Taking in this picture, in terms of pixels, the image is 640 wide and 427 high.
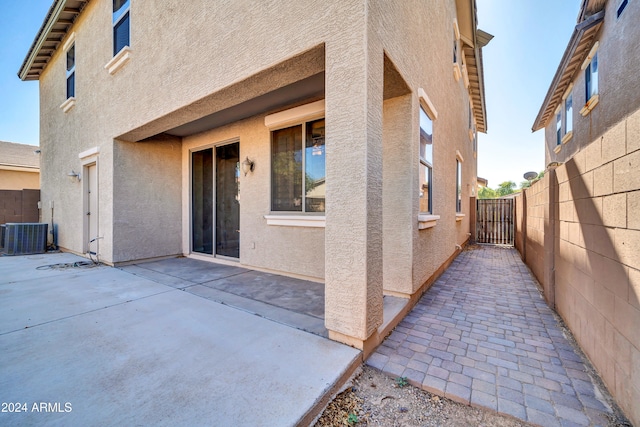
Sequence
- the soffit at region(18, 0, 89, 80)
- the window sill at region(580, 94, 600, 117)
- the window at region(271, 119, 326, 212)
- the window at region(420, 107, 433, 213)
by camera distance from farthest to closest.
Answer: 1. the window sill at region(580, 94, 600, 117)
2. the soffit at region(18, 0, 89, 80)
3. the window at region(271, 119, 326, 212)
4. the window at region(420, 107, 433, 213)

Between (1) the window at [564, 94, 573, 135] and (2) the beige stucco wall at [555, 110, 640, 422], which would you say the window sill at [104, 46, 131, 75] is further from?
(1) the window at [564, 94, 573, 135]

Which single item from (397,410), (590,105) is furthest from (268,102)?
(590,105)

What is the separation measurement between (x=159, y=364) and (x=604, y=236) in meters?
3.86

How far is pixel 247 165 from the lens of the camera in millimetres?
5422

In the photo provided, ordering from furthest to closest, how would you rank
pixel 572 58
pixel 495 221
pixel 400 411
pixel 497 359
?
pixel 495 221 < pixel 572 58 < pixel 497 359 < pixel 400 411

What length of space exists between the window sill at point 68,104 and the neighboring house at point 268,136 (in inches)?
1.6

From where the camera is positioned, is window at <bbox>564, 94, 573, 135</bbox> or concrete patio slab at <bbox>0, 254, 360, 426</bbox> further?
window at <bbox>564, 94, 573, 135</bbox>

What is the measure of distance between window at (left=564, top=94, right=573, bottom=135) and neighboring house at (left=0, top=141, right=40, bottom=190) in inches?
935

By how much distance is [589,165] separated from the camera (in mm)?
2525

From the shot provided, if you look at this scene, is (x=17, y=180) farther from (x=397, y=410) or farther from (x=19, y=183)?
(x=397, y=410)

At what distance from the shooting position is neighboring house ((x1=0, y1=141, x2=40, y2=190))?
42.6ft

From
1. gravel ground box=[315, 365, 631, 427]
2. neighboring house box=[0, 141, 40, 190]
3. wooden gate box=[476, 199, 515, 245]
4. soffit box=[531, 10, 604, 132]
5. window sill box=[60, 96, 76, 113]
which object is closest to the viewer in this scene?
gravel ground box=[315, 365, 631, 427]

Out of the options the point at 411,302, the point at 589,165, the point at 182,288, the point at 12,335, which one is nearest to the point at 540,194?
the point at 589,165

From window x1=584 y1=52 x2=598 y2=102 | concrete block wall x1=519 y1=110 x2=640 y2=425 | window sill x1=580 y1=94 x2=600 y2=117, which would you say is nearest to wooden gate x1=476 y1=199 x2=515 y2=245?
window sill x1=580 y1=94 x2=600 y2=117
